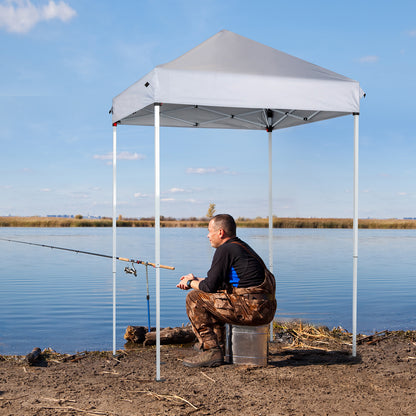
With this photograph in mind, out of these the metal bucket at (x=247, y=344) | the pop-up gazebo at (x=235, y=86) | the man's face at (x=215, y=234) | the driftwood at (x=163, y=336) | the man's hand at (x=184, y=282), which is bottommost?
the driftwood at (x=163, y=336)

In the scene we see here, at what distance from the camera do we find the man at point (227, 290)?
4.84 metres

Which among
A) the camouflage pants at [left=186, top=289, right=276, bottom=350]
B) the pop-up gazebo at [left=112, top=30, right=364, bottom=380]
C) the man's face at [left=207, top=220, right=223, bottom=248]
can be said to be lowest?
the camouflage pants at [left=186, top=289, right=276, bottom=350]

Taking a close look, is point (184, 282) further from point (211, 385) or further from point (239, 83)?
point (239, 83)

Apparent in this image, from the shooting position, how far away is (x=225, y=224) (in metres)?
4.97

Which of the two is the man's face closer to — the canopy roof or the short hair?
the short hair

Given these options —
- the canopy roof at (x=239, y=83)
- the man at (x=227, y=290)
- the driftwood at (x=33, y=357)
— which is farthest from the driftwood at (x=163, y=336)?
the canopy roof at (x=239, y=83)

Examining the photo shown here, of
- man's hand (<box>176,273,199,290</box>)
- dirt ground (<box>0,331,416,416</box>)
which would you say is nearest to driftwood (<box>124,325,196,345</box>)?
dirt ground (<box>0,331,416,416</box>)

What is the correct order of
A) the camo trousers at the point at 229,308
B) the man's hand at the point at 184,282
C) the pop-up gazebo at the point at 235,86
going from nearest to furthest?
the pop-up gazebo at the point at 235,86
the camo trousers at the point at 229,308
the man's hand at the point at 184,282

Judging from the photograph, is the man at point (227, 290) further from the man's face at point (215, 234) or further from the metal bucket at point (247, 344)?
the metal bucket at point (247, 344)

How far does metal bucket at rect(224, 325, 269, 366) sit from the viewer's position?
5.07 metres

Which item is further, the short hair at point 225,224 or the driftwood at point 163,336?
the driftwood at point 163,336

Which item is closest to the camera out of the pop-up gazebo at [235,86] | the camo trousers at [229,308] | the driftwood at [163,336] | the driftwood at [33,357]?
the pop-up gazebo at [235,86]

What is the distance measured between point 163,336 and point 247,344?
1.81 m

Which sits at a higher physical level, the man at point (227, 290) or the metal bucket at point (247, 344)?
the man at point (227, 290)
